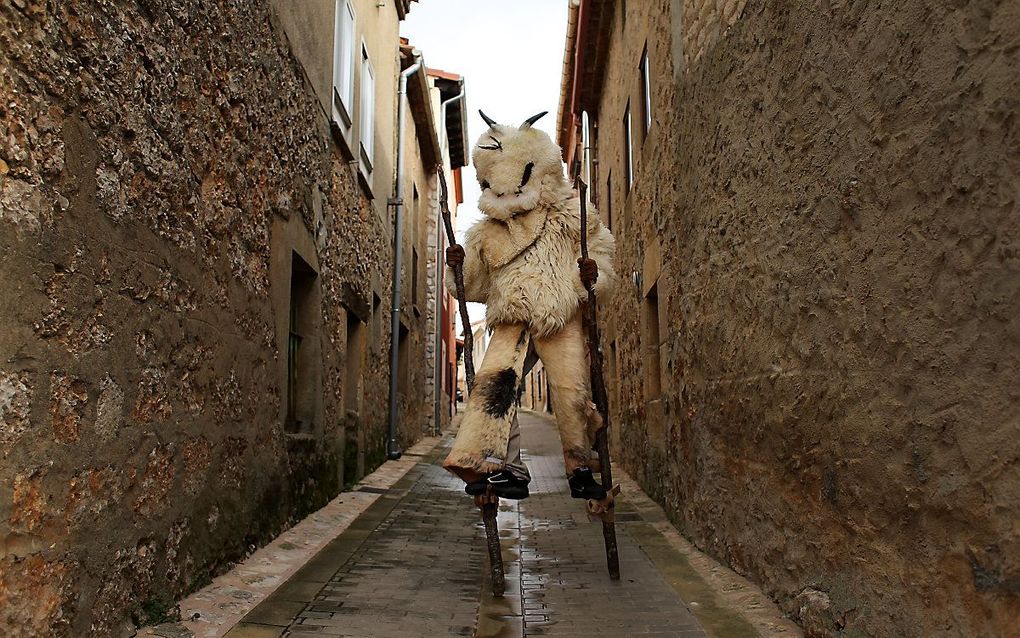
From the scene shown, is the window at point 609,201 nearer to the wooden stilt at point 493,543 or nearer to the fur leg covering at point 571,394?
the fur leg covering at point 571,394

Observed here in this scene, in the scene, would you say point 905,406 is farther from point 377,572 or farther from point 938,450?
point 377,572

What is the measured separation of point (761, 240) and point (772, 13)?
93 cm

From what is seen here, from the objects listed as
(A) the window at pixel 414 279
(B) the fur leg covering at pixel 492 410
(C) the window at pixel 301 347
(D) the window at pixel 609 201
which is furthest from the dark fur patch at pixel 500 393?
(A) the window at pixel 414 279

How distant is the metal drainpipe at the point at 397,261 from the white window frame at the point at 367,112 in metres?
1.56

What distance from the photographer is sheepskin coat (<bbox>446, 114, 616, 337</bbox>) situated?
402 cm

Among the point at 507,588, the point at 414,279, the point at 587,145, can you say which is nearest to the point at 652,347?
the point at 507,588

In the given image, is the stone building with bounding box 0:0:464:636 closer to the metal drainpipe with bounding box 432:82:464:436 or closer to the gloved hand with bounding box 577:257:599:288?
the gloved hand with bounding box 577:257:599:288

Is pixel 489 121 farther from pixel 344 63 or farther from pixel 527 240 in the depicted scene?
pixel 344 63

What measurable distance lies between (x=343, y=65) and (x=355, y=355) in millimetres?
2783

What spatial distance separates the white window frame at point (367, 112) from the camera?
27.7ft

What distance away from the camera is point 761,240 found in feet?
11.2

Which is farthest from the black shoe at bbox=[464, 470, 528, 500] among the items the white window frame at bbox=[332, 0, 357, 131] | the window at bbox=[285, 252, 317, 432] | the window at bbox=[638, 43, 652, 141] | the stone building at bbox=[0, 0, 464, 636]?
the window at bbox=[638, 43, 652, 141]

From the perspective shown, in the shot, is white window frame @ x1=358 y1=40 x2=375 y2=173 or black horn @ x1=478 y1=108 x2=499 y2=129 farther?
white window frame @ x1=358 y1=40 x2=375 y2=173

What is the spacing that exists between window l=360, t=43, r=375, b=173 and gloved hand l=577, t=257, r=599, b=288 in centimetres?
482
